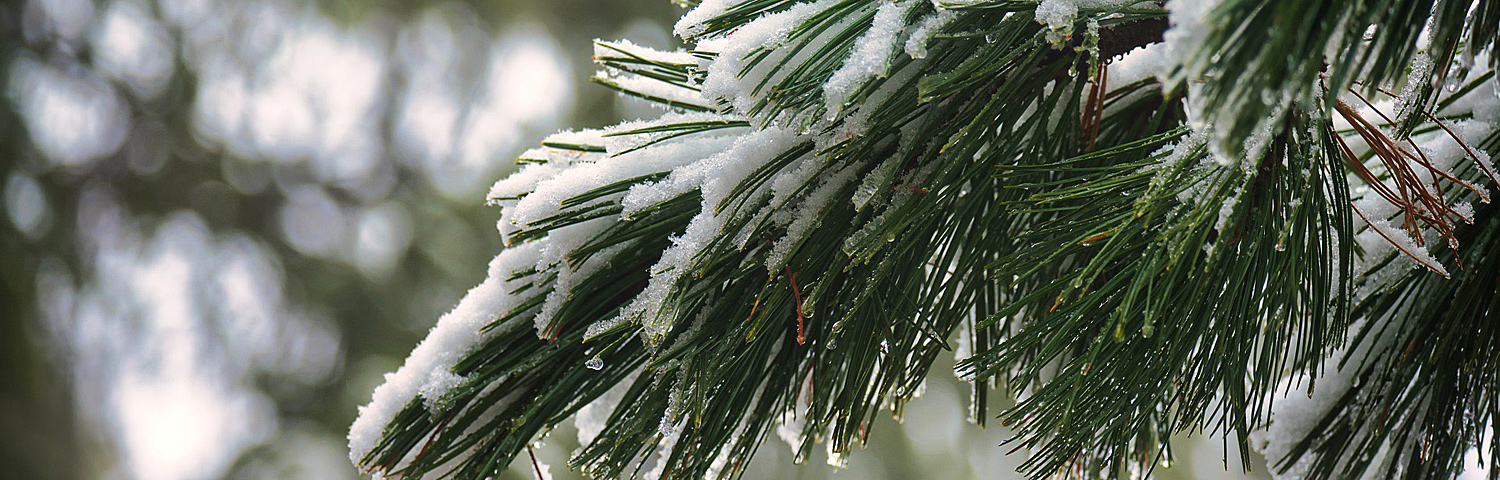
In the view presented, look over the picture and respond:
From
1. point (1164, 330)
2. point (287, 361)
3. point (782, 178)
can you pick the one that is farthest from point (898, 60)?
point (287, 361)

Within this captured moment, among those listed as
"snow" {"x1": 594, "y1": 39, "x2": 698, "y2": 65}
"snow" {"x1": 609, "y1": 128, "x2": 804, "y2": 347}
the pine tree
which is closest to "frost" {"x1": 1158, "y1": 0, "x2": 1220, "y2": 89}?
the pine tree

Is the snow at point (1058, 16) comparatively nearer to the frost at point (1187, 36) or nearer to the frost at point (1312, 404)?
the frost at point (1187, 36)

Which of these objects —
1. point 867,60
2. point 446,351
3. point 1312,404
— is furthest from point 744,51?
point 1312,404

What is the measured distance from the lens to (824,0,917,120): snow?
1.27 feet

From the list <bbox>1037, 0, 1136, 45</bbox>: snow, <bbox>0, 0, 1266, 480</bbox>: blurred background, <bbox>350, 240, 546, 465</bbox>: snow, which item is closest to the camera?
<bbox>1037, 0, 1136, 45</bbox>: snow

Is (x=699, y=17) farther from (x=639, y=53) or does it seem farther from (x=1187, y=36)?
(x=1187, y=36)

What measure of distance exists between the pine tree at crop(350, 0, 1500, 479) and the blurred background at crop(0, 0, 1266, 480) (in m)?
2.58

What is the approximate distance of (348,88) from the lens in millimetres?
3195

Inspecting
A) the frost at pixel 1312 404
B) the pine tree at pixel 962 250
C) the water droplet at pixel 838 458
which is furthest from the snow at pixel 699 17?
the frost at pixel 1312 404

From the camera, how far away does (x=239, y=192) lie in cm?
316

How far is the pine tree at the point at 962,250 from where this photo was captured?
40cm

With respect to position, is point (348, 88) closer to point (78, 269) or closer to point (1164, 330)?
point (78, 269)

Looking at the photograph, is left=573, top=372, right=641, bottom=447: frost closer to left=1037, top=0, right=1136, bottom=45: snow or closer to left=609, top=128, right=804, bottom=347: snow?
left=609, top=128, right=804, bottom=347: snow

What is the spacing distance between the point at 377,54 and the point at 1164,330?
3269mm
